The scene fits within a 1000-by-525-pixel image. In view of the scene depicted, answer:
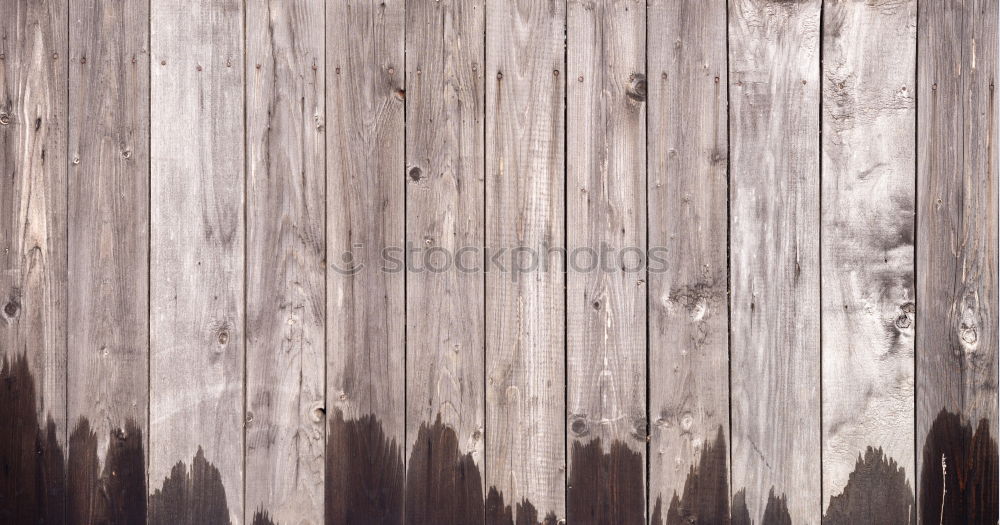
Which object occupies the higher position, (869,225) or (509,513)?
(869,225)

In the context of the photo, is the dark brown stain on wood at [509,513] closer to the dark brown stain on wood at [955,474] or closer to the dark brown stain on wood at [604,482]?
the dark brown stain on wood at [604,482]

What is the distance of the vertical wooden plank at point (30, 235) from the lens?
1540 millimetres

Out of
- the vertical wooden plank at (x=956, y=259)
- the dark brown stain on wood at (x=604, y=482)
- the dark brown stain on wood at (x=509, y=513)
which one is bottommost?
the dark brown stain on wood at (x=509, y=513)

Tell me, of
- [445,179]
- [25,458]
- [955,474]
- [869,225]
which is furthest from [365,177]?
[955,474]

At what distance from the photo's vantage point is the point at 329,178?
153cm

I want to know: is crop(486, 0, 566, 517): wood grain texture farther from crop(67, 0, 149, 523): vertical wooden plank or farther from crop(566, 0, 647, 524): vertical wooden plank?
crop(67, 0, 149, 523): vertical wooden plank

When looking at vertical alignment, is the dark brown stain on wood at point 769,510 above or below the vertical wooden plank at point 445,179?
below

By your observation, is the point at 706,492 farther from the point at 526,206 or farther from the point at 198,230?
the point at 198,230

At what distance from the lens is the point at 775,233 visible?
1.53 metres

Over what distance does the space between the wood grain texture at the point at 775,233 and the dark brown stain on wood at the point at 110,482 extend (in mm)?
1576

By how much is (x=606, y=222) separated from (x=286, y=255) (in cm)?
84

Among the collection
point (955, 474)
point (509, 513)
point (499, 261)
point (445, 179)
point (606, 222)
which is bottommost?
point (509, 513)

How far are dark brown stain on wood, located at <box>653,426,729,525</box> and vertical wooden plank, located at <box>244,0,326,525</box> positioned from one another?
951 mm

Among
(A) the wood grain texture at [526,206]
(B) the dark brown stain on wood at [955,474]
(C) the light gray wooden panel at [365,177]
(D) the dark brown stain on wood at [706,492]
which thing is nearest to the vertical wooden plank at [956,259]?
(B) the dark brown stain on wood at [955,474]
